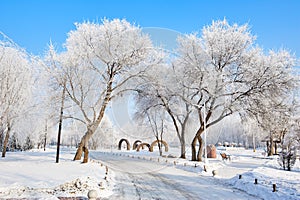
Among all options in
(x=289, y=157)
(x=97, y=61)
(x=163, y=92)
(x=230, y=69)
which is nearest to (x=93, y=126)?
(x=97, y=61)

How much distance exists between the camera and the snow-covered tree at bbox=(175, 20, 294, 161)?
2078cm

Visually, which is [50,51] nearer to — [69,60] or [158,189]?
[69,60]

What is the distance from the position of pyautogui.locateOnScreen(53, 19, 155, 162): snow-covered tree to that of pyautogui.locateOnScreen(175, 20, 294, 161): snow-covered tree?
191 inches

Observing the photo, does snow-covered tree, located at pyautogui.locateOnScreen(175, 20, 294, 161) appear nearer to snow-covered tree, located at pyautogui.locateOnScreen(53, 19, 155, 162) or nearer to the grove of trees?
the grove of trees

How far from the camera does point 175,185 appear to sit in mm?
12477

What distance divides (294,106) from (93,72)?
18704 mm

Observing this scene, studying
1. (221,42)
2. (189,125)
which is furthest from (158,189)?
(189,125)

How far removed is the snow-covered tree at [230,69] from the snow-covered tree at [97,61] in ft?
15.9

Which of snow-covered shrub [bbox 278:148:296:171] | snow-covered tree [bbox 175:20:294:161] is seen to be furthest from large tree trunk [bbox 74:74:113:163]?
snow-covered shrub [bbox 278:148:296:171]

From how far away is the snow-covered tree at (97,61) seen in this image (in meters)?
21.3

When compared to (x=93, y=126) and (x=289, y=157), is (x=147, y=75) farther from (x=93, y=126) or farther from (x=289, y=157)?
(x=289, y=157)

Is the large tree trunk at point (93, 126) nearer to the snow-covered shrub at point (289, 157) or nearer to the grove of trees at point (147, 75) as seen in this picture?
the grove of trees at point (147, 75)

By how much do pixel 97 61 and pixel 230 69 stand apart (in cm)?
1291

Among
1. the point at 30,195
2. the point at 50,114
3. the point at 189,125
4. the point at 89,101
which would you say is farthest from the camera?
the point at 189,125
